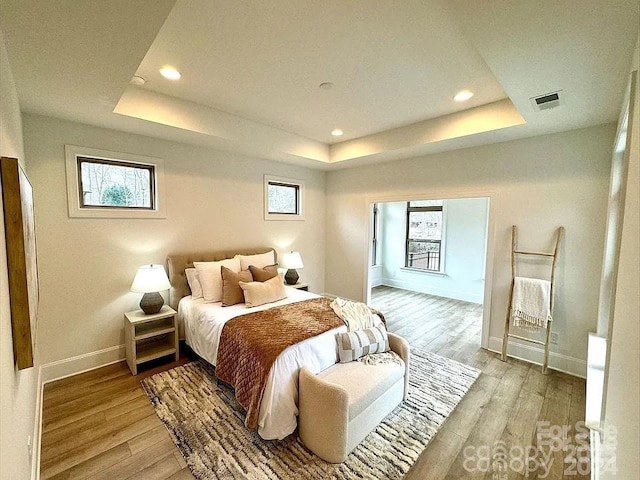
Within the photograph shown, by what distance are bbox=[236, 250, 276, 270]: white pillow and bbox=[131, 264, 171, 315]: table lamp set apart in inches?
37.4

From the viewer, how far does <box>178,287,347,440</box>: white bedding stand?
1784mm

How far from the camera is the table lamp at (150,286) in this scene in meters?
2.62

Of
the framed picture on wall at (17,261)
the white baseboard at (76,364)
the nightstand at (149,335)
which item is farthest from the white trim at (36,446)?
the framed picture on wall at (17,261)

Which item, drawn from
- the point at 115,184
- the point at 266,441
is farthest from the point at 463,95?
the point at 115,184

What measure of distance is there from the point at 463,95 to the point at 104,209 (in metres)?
3.78

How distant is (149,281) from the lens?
2643 mm

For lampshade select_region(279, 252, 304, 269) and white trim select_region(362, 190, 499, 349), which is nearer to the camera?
white trim select_region(362, 190, 499, 349)

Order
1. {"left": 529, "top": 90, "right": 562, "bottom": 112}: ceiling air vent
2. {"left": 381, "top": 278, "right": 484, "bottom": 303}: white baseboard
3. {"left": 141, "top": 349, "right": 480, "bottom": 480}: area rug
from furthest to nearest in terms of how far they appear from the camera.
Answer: {"left": 381, "top": 278, "right": 484, "bottom": 303}: white baseboard
{"left": 529, "top": 90, "right": 562, "bottom": 112}: ceiling air vent
{"left": 141, "top": 349, "right": 480, "bottom": 480}: area rug

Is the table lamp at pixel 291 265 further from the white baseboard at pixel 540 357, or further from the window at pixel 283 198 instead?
the white baseboard at pixel 540 357

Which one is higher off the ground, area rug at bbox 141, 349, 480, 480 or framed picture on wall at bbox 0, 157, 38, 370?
framed picture on wall at bbox 0, 157, 38, 370

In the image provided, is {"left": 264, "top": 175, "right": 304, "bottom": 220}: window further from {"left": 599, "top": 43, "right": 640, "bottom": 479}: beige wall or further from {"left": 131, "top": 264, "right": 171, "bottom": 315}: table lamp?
{"left": 599, "top": 43, "right": 640, "bottom": 479}: beige wall

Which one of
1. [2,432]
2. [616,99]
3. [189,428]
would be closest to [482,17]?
[616,99]

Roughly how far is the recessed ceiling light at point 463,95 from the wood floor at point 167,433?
282 centimetres

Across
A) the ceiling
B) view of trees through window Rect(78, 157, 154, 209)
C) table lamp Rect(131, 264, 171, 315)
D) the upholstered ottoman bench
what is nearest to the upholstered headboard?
table lamp Rect(131, 264, 171, 315)
